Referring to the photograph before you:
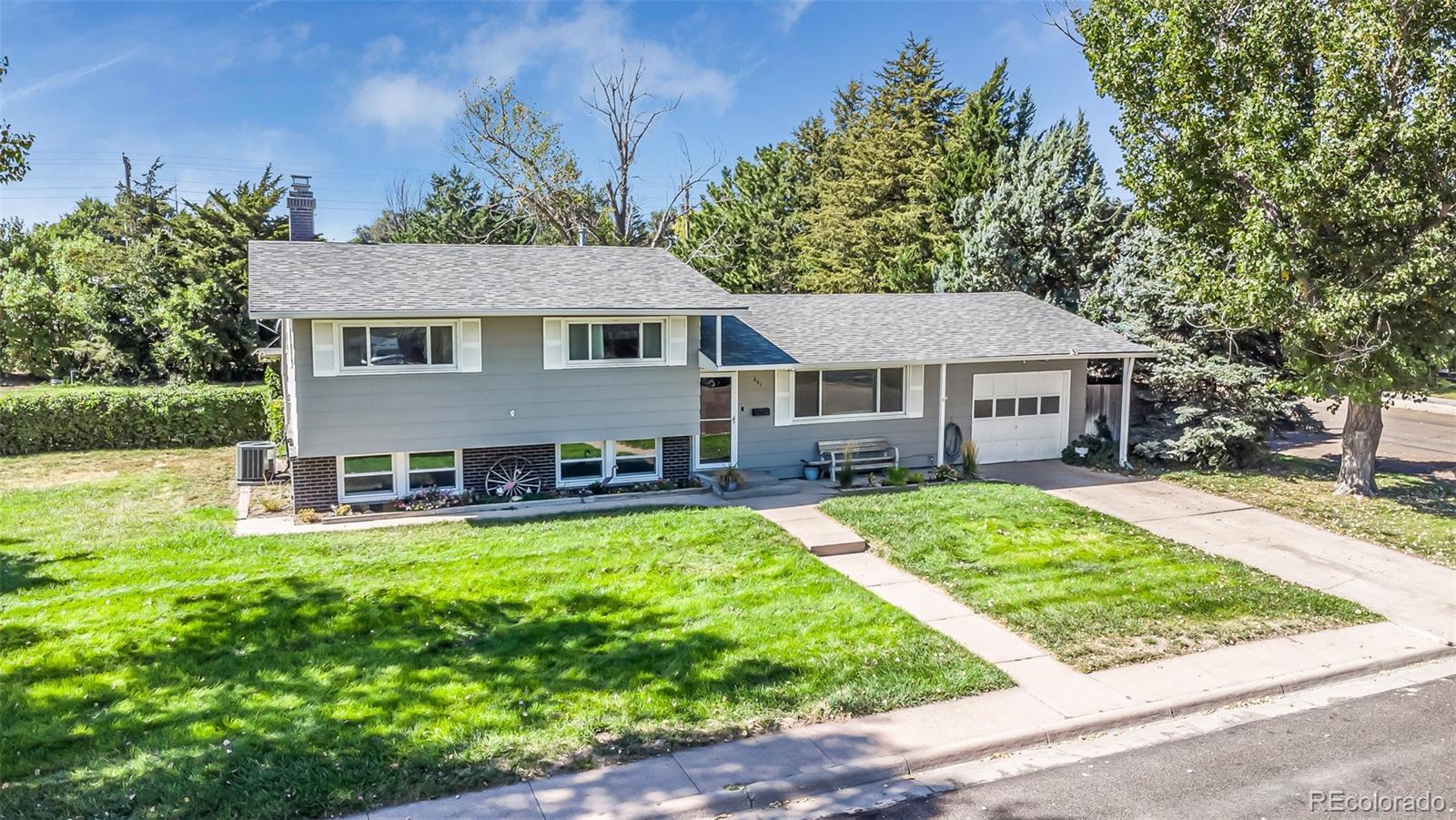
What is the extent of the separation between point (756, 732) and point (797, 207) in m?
41.6

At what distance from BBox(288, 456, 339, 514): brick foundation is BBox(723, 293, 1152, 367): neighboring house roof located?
717 centimetres

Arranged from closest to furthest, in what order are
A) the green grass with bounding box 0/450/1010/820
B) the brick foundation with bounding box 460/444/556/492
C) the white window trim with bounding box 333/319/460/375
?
1. the green grass with bounding box 0/450/1010/820
2. the white window trim with bounding box 333/319/460/375
3. the brick foundation with bounding box 460/444/556/492

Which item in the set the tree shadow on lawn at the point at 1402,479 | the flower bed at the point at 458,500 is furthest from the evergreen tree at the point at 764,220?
the flower bed at the point at 458,500

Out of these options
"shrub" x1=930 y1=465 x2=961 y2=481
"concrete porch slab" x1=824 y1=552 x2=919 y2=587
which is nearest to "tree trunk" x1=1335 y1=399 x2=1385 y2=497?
"shrub" x1=930 y1=465 x2=961 y2=481

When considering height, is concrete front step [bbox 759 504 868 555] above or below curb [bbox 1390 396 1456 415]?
below

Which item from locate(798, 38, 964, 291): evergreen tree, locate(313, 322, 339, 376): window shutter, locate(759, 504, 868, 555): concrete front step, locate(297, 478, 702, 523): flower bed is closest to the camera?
locate(759, 504, 868, 555): concrete front step

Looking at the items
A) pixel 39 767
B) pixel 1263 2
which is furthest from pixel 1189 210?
pixel 39 767

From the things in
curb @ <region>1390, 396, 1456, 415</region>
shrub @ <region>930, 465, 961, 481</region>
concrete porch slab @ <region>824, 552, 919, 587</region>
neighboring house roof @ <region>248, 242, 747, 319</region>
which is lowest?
concrete porch slab @ <region>824, 552, 919, 587</region>

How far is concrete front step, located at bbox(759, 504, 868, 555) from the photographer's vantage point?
1273 cm

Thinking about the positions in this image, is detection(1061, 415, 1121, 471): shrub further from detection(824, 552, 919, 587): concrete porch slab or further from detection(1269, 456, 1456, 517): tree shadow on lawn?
detection(824, 552, 919, 587): concrete porch slab

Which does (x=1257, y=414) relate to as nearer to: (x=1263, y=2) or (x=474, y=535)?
(x=1263, y=2)

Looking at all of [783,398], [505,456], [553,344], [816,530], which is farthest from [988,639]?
[505,456]

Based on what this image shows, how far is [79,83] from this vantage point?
12930 millimetres

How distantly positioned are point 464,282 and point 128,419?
39.1 ft
